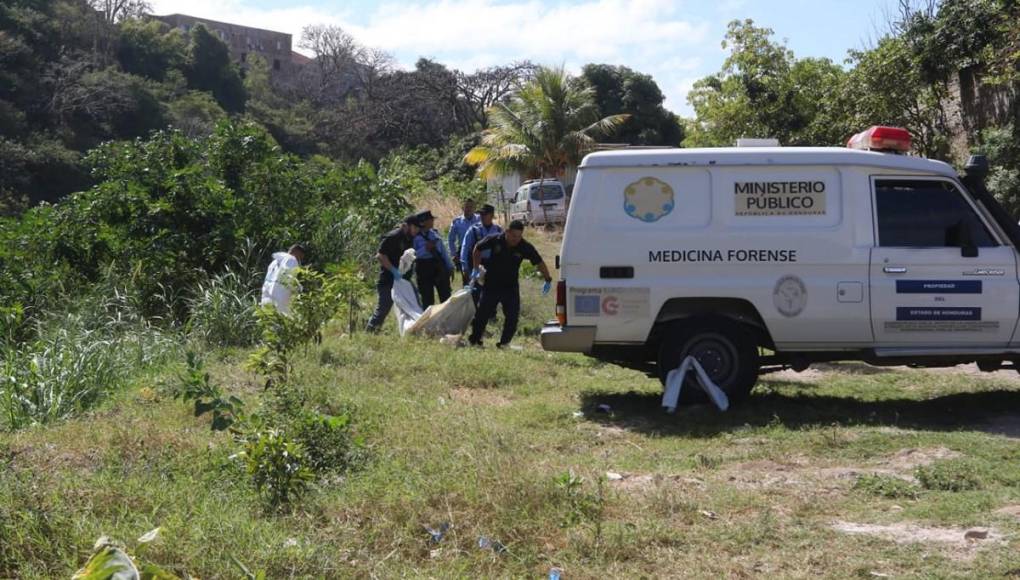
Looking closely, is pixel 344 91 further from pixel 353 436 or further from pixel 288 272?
pixel 353 436

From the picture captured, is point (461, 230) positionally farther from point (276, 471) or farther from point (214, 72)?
point (214, 72)

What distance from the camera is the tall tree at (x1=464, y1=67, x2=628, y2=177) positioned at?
34.5 meters

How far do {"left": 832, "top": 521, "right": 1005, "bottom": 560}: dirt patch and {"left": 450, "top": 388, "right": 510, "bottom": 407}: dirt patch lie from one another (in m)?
4.07

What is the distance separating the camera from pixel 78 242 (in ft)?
47.7

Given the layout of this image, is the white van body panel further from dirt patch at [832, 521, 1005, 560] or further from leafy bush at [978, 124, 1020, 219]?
leafy bush at [978, 124, 1020, 219]

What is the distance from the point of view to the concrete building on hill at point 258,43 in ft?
262

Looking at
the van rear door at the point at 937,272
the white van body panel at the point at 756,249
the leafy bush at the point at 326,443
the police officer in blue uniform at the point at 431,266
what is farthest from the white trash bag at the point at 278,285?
the van rear door at the point at 937,272

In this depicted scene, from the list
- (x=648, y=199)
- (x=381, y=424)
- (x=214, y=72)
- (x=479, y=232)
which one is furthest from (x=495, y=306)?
(x=214, y=72)

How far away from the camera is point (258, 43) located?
3383 inches

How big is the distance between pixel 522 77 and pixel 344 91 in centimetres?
1182

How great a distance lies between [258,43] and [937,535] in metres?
86.6

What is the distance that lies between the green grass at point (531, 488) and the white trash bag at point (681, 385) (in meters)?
0.13

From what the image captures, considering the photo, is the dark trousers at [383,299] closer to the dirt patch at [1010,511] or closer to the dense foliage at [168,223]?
the dense foliage at [168,223]

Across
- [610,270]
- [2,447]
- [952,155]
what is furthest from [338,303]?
[952,155]
